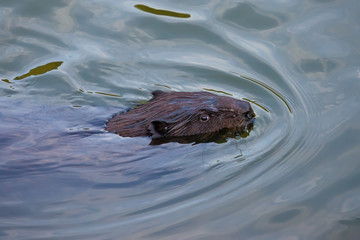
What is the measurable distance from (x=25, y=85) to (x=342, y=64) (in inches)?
157

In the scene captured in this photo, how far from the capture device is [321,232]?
5.05 m

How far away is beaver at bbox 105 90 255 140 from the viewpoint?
20.5 ft

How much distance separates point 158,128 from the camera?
20.4 ft

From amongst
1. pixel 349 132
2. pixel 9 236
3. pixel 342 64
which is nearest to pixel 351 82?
pixel 342 64

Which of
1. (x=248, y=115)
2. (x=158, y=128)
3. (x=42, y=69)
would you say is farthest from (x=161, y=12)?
(x=158, y=128)

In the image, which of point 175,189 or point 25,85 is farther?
point 25,85

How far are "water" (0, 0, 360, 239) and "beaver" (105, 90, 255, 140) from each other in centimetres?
16

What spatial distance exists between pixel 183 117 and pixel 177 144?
293 millimetres

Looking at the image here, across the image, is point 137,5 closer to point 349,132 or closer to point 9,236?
point 349,132

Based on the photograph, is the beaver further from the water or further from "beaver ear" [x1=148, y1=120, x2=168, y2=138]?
the water

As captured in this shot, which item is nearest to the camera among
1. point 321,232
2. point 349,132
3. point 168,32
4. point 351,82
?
point 321,232

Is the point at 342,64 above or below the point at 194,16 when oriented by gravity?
below

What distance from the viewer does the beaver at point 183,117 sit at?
6.25 metres

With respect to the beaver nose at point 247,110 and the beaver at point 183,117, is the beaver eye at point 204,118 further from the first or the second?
the beaver nose at point 247,110
